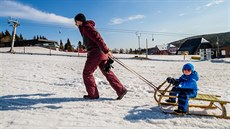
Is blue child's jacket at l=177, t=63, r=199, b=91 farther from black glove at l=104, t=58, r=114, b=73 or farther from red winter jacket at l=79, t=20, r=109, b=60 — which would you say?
red winter jacket at l=79, t=20, r=109, b=60

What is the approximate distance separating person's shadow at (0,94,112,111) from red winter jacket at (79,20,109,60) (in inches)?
41.0

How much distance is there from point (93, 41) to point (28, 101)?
1.92 metres

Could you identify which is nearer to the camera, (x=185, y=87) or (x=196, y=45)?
(x=185, y=87)

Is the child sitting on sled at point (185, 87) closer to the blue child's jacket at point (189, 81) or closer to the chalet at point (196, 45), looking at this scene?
the blue child's jacket at point (189, 81)

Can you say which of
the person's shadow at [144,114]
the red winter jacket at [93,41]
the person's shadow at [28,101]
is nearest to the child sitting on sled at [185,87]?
the person's shadow at [144,114]

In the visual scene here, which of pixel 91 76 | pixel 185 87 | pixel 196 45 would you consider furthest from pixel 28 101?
pixel 196 45

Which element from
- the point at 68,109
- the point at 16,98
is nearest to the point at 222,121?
the point at 68,109

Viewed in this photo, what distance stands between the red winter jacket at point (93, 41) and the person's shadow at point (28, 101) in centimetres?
104

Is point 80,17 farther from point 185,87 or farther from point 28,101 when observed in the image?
point 185,87

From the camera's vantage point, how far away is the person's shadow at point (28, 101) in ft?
13.4

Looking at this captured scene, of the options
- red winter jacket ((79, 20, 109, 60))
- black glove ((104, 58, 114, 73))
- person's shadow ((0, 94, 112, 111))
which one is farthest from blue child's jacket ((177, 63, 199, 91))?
person's shadow ((0, 94, 112, 111))

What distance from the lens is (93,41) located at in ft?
15.2

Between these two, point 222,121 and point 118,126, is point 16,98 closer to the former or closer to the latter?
point 118,126

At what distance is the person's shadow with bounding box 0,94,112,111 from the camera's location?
4078 mm
